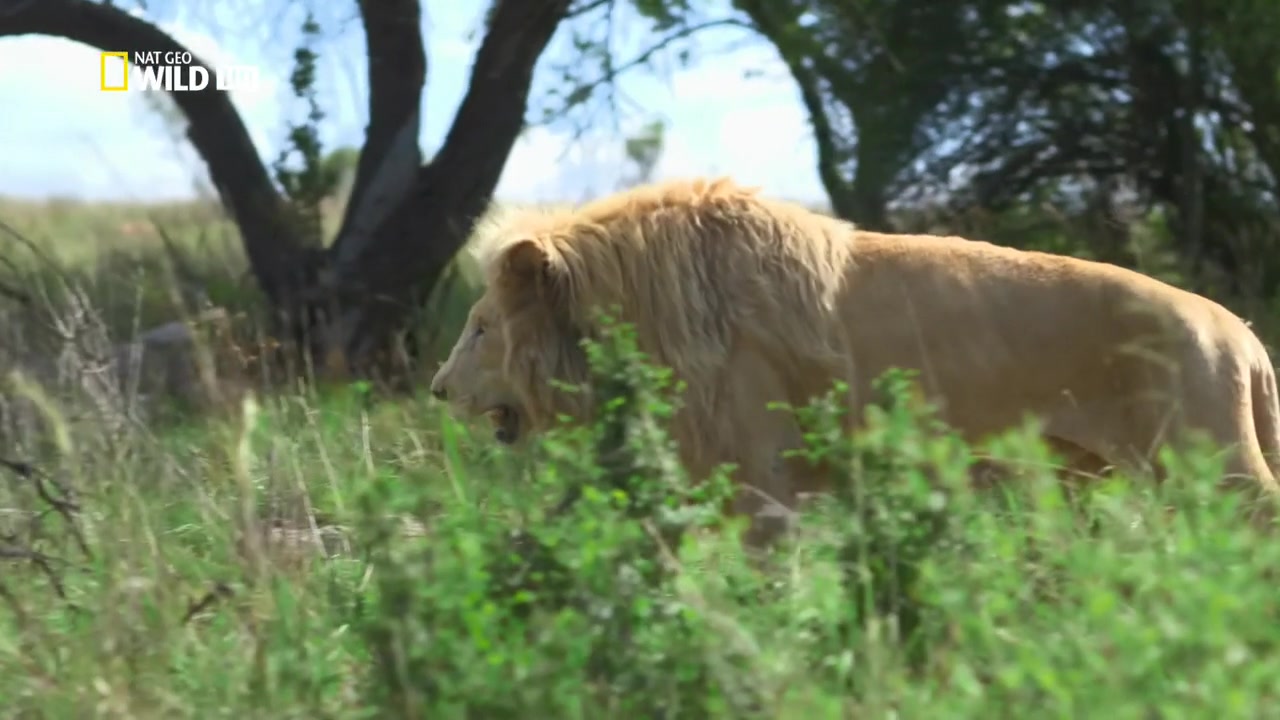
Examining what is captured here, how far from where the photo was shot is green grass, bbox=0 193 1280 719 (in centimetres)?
288

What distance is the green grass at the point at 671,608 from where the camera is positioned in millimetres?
2885

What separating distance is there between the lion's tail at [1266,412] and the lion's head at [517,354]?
81.6 inches

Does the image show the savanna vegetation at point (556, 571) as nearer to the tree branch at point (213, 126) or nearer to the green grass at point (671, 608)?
the green grass at point (671, 608)

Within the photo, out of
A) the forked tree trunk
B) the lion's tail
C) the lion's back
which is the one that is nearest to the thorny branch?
the lion's back

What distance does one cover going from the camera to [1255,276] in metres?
10.3

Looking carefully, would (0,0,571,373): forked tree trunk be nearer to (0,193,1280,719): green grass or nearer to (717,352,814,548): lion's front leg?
(717,352,814,548): lion's front leg

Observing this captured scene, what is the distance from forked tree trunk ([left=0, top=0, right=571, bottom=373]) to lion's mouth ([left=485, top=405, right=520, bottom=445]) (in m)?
4.18

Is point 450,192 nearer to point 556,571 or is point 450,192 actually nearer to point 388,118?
point 388,118

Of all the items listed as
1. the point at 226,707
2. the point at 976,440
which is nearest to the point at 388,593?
the point at 226,707

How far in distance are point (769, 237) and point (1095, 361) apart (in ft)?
3.49

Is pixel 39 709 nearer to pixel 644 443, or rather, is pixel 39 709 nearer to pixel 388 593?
pixel 388 593

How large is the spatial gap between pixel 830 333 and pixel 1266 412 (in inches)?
53.2

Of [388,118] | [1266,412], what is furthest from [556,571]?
[388,118]

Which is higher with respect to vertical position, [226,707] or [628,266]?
[628,266]
